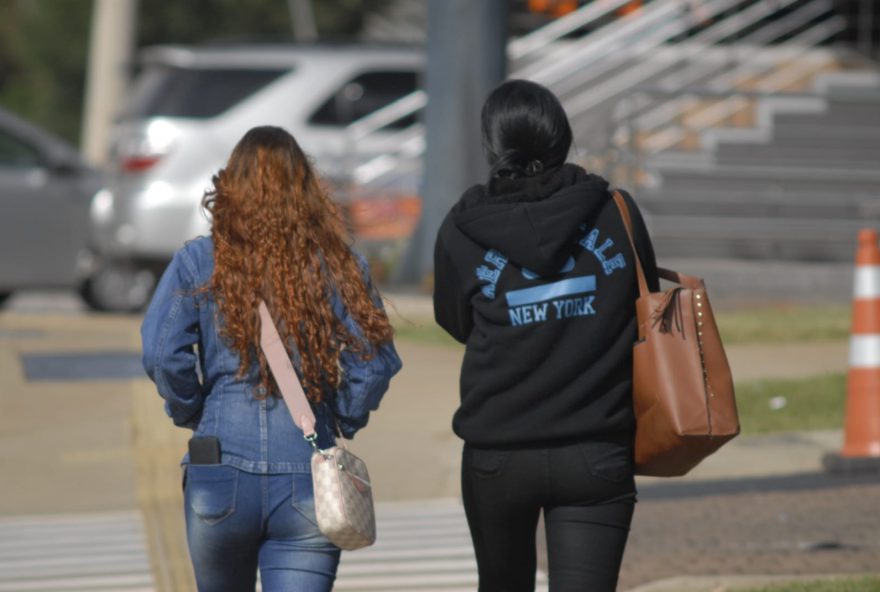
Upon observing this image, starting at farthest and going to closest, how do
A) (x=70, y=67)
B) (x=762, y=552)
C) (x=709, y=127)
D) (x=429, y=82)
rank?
1. (x=70, y=67)
2. (x=709, y=127)
3. (x=429, y=82)
4. (x=762, y=552)

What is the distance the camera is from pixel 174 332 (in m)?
3.80

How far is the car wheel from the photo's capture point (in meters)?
14.5

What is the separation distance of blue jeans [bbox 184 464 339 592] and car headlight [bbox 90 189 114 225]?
10.4m

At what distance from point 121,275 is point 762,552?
9.01m

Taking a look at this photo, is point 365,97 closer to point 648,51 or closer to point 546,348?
point 648,51

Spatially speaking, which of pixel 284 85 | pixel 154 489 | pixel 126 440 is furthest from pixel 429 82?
pixel 154 489

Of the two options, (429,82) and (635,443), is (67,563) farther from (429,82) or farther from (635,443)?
(429,82)

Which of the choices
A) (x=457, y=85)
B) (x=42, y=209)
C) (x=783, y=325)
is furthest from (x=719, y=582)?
(x=42, y=209)

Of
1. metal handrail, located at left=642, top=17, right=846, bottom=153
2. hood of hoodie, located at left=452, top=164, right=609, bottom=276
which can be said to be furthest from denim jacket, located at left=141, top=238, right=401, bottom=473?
metal handrail, located at left=642, top=17, right=846, bottom=153

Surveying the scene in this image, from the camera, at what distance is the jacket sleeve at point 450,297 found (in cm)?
392

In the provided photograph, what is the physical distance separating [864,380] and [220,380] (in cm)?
467

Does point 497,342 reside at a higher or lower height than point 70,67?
higher

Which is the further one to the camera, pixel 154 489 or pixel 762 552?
pixel 154 489

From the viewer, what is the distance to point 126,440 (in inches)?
352
